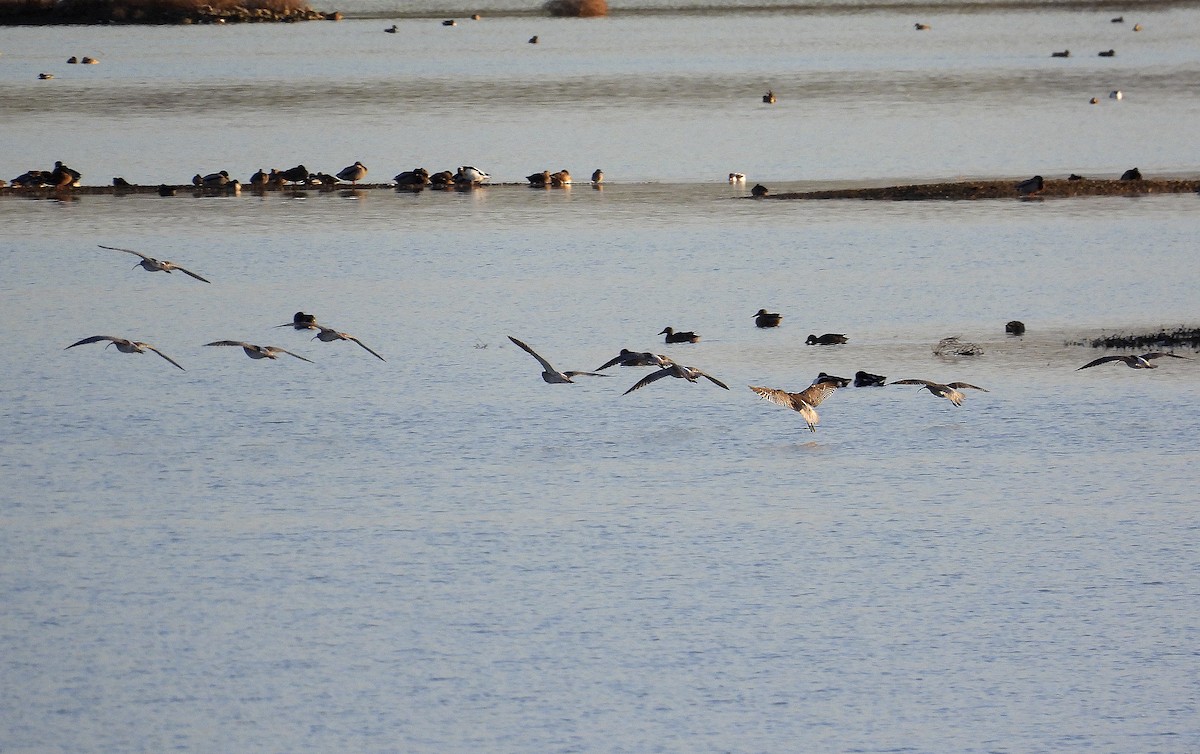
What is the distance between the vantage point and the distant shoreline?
29.9 metres

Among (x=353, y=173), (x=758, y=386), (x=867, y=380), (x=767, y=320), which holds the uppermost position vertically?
(x=353, y=173)

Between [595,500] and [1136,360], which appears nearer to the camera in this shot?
[595,500]

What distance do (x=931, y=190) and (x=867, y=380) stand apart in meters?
14.6

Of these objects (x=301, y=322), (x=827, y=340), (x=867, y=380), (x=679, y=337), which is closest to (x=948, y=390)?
(x=867, y=380)

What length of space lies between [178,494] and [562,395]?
159 inches

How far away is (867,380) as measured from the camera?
16469 mm

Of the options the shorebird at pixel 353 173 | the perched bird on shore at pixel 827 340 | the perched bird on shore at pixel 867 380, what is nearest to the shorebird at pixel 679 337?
the perched bird on shore at pixel 827 340

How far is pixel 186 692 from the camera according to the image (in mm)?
9875

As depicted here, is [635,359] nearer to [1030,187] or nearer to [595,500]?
[595,500]

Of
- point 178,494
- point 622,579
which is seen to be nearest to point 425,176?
point 178,494

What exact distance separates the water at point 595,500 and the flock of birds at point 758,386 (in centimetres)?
19

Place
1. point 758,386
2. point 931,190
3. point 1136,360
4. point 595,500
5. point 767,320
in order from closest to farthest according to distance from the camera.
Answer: point 595,500 < point 1136,360 < point 758,386 < point 767,320 < point 931,190

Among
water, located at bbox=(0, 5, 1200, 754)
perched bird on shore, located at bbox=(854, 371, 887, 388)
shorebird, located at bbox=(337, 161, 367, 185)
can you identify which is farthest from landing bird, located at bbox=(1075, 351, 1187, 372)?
shorebird, located at bbox=(337, 161, 367, 185)

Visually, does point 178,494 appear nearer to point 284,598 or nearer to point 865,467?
point 284,598
